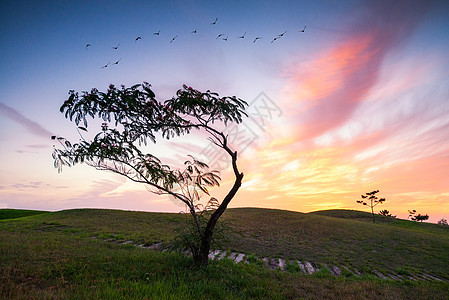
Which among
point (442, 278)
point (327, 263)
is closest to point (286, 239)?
point (327, 263)

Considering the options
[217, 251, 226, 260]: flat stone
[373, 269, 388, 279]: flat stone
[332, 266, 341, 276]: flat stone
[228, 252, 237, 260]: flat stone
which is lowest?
[373, 269, 388, 279]: flat stone

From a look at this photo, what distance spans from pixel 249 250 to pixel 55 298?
11.3 metres

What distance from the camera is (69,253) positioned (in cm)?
927

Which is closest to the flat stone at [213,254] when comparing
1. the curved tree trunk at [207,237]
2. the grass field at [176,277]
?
the grass field at [176,277]

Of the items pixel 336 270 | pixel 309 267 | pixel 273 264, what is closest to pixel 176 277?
pixel 273 264

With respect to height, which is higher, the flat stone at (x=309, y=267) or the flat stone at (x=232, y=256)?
the flat stone at (x=232, y=256)

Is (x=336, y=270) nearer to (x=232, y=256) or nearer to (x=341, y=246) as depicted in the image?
(x=232, y=256)

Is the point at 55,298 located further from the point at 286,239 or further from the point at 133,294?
the point at 286,239

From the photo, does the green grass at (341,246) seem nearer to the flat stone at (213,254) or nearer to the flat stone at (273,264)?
the flat stone at (273,264)

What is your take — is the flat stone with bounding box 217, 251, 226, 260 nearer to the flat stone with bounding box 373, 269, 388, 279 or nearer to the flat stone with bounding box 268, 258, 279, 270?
the flat stone with bounding box 268, 258, 279, 270

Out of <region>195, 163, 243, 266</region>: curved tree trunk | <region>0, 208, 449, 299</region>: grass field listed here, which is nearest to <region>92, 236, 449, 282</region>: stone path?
<region>0, 208, 449, 299</region>: grass field

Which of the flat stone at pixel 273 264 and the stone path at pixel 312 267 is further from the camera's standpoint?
the stone path at pixel 312 267

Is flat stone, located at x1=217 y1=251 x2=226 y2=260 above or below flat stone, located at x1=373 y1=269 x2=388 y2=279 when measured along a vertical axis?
above

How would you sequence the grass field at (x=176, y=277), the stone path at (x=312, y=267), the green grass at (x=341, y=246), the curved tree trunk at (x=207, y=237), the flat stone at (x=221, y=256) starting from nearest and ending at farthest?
1. the grass field at (x=176, y=277)
2. the curved tree trunk at (x=207, y=237)
3. the stone path at (x=312, y=267)
4. the flat stone at (x=221, y=256)
5. the green grass at (x=341, y=246)
